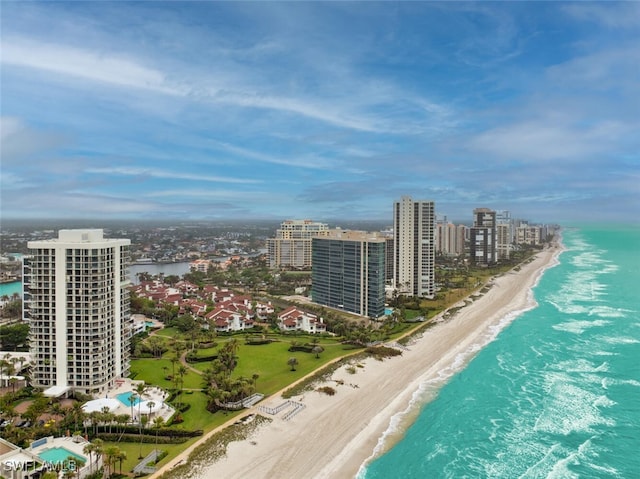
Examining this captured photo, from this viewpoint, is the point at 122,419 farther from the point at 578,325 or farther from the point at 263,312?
the point at 578,325

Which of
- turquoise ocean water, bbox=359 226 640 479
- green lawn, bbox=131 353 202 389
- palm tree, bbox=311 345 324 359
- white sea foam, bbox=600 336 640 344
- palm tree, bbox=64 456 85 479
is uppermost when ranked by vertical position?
palm tree, bbox=64 456 85 479

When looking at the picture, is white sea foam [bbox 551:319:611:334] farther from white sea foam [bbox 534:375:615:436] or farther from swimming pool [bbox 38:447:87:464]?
swimming pool [bbox 38:447:87:464]

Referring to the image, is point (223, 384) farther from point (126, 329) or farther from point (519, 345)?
point (519, 345)

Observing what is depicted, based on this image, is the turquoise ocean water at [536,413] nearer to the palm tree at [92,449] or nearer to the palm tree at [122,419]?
the palm tree at [92,449]

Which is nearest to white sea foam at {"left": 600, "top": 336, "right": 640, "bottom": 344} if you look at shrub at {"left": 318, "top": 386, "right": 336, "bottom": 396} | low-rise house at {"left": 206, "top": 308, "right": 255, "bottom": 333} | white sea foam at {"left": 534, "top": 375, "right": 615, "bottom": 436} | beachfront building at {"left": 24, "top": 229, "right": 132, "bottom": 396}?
white sea foam at {"left": 534, "top": 375, "right": 615, "bottom": 436}

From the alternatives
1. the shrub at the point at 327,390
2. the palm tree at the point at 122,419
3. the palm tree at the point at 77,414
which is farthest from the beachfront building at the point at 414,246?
the palm tree at the point at 77,414

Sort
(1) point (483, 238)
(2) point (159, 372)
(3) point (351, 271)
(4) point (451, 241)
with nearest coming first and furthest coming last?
(2) point (159, 372) < (3) point (351, 271) < (1) point (483, 238) < (4) point (451, 241)

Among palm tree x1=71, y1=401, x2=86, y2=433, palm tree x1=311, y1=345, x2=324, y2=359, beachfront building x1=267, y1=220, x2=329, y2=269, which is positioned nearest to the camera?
palm tree x1=71, y1=401, x2=86, y2=433

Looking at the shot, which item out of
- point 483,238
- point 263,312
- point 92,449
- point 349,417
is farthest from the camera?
point 483,238

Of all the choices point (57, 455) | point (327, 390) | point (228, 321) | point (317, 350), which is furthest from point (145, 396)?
point (228, 321)
